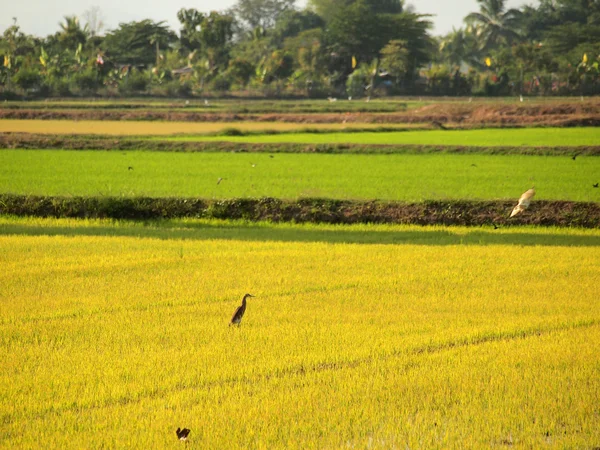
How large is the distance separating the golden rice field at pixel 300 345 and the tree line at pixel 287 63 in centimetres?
3733

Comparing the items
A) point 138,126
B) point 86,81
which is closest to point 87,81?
point 86,81

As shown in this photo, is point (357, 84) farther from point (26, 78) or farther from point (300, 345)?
point (300, 345)

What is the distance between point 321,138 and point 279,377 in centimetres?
1860

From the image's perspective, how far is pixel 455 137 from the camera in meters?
23.4

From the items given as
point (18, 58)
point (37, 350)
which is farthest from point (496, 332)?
point (18, 58)

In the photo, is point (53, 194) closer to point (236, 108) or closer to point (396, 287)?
point (396, 287)

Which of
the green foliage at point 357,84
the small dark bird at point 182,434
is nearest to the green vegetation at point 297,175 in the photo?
the small dark bird at point 182,434

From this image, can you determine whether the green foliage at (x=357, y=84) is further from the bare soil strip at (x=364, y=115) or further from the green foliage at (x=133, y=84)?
the bare soil strip at (x=364, y=115)

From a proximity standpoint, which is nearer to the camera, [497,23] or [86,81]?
[86,81]

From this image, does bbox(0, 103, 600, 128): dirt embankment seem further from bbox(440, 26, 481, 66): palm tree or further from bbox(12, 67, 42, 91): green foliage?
bbox(440, 26, 481, 66): palm tree

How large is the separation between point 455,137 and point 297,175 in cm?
946

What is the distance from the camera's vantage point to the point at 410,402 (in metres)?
4.82

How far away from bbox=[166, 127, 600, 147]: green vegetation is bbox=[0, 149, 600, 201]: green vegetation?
2.84 metres

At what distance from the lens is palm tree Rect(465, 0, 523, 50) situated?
78.3 metres
